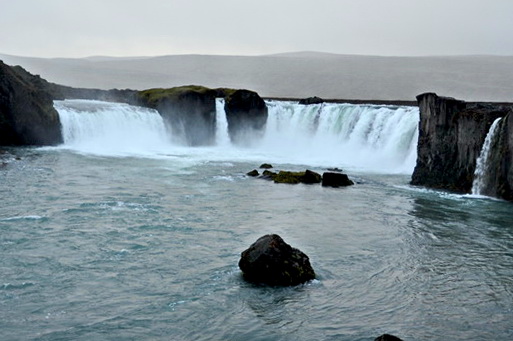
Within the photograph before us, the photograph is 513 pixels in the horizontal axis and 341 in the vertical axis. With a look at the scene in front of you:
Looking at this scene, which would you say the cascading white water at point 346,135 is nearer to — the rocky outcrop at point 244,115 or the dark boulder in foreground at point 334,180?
the rocky outcrop at point 244,115

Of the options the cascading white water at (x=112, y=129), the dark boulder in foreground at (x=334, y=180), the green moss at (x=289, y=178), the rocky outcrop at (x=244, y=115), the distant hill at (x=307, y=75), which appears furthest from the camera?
the distant hill at (x=307, y=75)

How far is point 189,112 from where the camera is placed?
179ft

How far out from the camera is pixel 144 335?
10445 mm

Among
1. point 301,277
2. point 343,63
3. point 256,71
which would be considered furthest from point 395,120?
point 343,63

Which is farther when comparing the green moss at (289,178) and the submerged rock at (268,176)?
the submerged rock at (268,176)

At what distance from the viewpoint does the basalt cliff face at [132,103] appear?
41156 millimetres

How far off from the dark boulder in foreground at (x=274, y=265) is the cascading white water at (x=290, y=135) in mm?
25546

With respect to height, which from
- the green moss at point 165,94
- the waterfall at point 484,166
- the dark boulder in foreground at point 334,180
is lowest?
the dark boulder in foreground at point 334,180

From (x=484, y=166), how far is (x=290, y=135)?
29.9m

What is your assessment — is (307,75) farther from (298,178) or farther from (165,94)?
(298,178)

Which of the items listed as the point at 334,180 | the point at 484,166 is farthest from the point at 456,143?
the point at 334,180

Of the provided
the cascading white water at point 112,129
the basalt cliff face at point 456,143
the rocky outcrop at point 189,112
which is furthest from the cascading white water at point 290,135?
the basalt cliff face at point 456,143

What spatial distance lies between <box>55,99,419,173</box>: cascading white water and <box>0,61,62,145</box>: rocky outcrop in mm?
1919

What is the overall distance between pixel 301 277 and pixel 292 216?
7.91 meters
